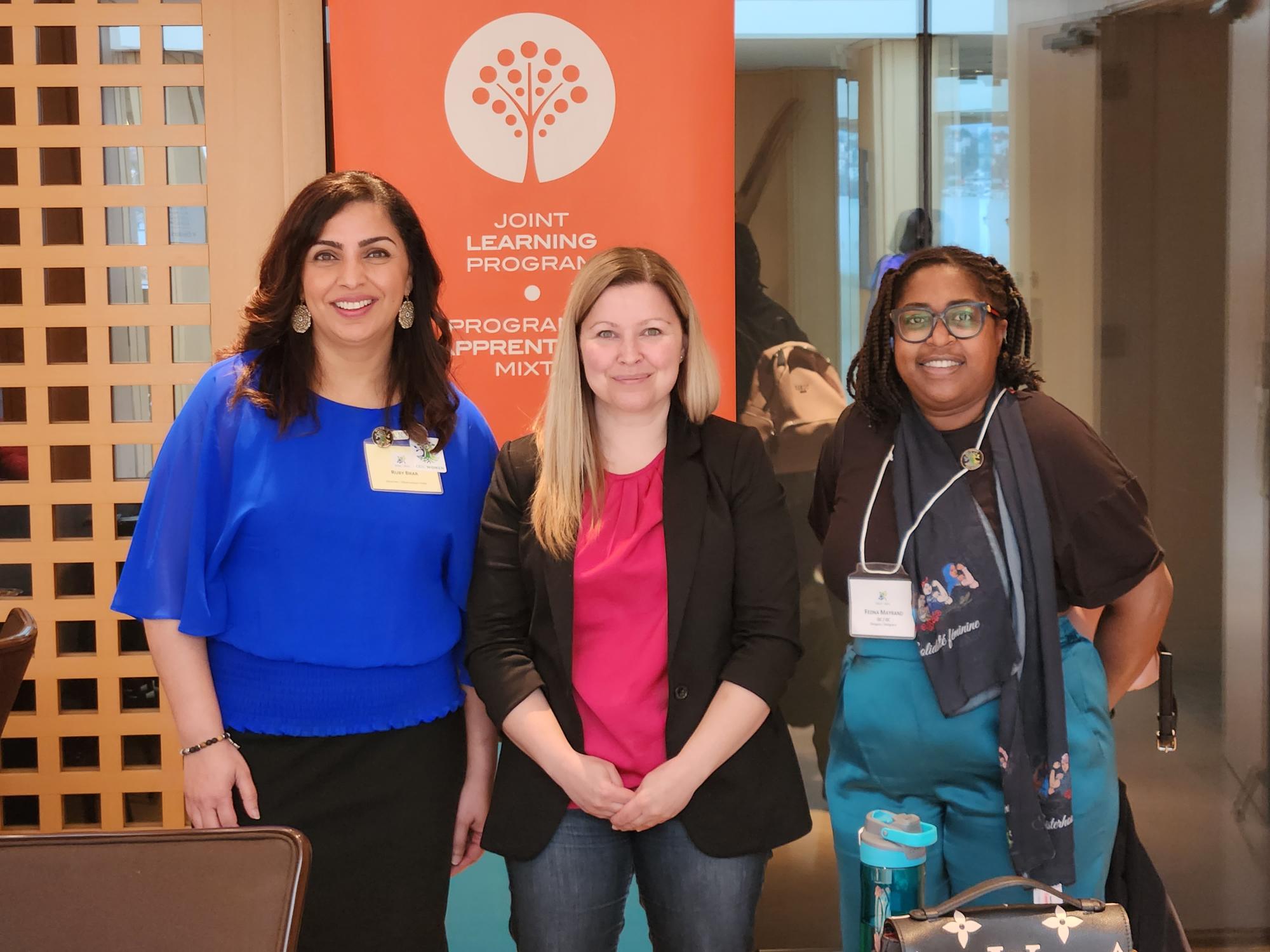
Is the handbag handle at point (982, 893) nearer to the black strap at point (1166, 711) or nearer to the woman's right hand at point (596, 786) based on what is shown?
the woman's right hand at point (596, 786)

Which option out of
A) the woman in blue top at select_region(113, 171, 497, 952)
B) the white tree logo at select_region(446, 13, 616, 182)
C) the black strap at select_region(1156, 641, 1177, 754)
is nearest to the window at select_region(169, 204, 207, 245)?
the white tree logo at select_region(446, 13, 616, 182)

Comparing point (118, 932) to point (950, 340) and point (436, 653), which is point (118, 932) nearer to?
point (436, 653)

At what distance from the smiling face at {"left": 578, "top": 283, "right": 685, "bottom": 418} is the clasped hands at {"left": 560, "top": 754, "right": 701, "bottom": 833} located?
1.94 ft

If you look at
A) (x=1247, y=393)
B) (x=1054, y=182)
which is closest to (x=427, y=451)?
(x=1054, y=182)

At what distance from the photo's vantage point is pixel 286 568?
197 cm

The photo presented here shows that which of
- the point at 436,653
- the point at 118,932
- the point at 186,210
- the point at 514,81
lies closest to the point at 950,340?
the point at 436,653

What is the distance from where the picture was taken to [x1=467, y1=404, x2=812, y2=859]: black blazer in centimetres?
194

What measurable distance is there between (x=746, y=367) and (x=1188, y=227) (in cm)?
131

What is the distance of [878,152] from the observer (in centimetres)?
324

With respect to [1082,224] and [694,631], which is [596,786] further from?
[1082,224]

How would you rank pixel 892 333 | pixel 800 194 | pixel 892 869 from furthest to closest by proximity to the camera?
pixel 800 194 < pixel 892 333 < pixel 892 869


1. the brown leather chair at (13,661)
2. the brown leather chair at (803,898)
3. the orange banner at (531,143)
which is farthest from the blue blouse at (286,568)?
the brown leather chair at (803,898)

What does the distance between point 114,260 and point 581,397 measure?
159 cm

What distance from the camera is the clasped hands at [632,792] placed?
6.21ft
